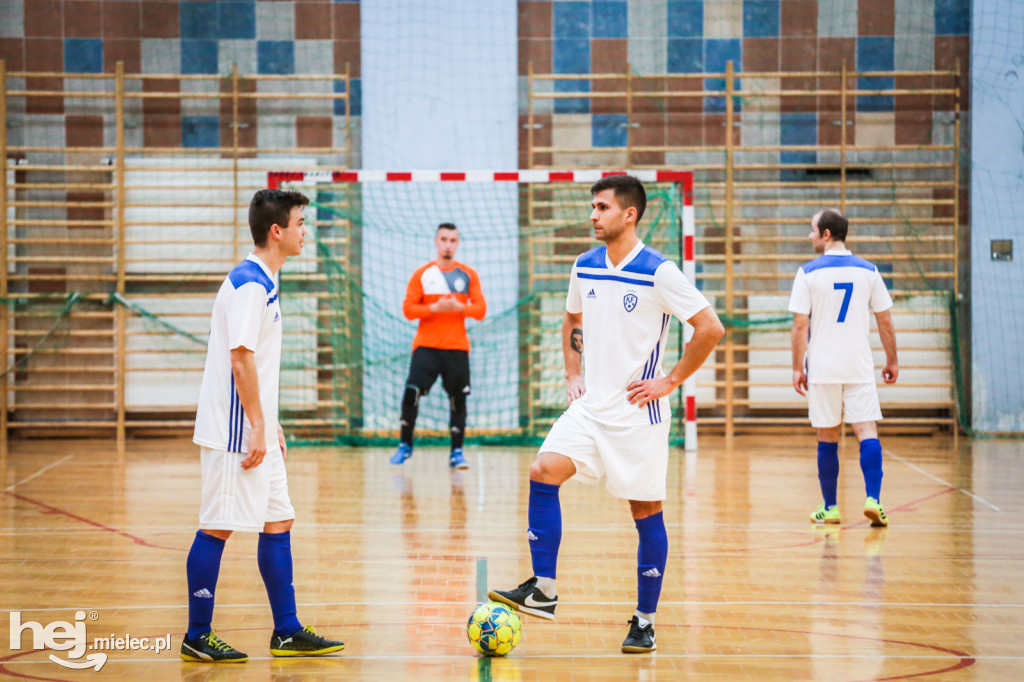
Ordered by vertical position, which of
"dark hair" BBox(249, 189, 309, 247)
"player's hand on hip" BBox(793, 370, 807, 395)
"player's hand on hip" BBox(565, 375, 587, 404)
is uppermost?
"dark hair" BBox(249, 189, 309, 247)

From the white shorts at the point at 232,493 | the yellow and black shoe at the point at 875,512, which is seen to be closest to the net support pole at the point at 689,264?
the yellow and black shoe at the point at 875,512

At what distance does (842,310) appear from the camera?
19.6 ft

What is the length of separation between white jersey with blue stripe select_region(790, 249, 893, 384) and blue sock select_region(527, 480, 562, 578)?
2.92 meters

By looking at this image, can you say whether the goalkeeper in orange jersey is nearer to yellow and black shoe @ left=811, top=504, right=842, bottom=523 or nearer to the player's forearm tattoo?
yellow and black shoe @ left=811, top=504, right=842, bottom=523

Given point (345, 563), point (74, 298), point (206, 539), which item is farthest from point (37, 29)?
point (206, 539)

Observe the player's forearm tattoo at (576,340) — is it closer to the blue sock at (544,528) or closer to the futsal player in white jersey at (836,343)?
the blue sock at (544,528)

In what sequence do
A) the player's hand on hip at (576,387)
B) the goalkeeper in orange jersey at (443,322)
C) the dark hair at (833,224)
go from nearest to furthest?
the player's hand on hip at (576,387)
the dark hair at (833,224)
the goalkeeper in orange jersey at (443,322)

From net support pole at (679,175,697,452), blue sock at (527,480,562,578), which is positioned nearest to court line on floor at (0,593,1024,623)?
blue sock at (527,480,562,578)

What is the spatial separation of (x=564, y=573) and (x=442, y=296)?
3652 mm

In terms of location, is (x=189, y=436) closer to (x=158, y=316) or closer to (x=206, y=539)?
(x=158, y=316)

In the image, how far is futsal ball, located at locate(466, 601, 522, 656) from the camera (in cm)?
348

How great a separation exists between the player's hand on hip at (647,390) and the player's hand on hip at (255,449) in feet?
3.96

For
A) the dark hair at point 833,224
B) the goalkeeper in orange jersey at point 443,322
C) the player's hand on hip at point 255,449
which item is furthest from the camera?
the goalkeeper in orange jersey at point 443,322

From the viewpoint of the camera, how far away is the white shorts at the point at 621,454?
354 cm
